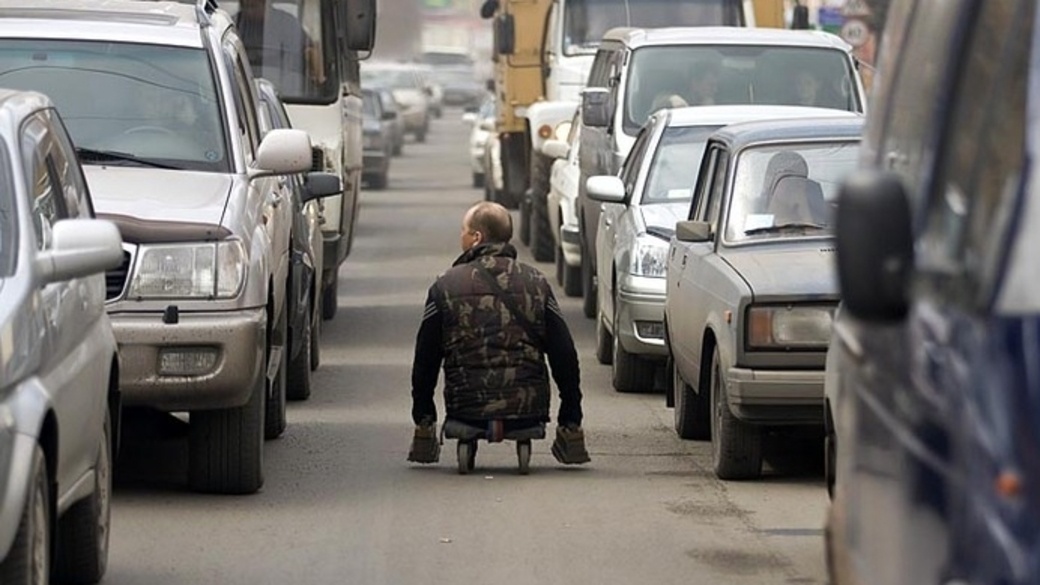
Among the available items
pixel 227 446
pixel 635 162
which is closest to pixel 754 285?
pixel 227 446

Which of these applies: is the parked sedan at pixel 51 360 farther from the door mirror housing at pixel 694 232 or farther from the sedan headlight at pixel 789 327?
the door mirror housing at pixel 694 232

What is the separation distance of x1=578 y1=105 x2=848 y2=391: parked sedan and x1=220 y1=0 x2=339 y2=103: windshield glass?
3751 millimetres

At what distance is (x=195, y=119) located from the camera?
37.5 ft

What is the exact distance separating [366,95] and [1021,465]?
38638mm

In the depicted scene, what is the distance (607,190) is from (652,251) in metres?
0.57

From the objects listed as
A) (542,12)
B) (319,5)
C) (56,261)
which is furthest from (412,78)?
(56,261)

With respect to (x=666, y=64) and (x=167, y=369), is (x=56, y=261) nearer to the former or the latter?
(x=167, y=369)

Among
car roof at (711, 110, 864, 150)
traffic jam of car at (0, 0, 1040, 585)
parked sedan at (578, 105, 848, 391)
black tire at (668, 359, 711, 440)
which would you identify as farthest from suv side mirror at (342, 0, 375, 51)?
black tire at (668, 359, 711, 440)

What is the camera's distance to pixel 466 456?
37.5 ft

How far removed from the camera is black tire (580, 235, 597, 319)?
62.0ft

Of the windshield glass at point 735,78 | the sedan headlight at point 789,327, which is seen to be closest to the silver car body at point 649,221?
the windshield glass at point 735,78

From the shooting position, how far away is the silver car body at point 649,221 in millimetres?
14328

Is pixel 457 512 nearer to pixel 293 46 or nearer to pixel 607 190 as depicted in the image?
pixel 607 190

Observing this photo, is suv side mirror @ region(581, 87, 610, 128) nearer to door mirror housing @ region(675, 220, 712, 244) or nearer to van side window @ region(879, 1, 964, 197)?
door mirror housing @ region(675, 220, 712, 244)
